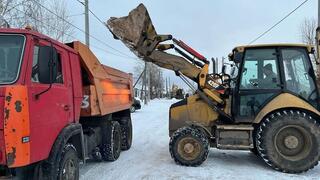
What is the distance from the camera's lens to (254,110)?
8.88 meters

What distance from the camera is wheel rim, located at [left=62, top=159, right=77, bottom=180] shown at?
5676 millimetres

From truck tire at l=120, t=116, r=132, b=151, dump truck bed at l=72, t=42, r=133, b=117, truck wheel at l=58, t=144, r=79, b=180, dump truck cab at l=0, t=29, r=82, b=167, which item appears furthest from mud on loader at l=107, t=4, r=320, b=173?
dump truck cab at l=0, t=29, r=82, b=167

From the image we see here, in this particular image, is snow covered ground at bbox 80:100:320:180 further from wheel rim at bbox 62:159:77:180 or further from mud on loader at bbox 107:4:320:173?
wheel rim at bbox 62:159:77:180

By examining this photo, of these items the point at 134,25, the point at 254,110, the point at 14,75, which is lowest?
the point at 254,110

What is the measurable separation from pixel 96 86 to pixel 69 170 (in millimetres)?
2132

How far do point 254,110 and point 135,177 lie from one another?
9.87ft

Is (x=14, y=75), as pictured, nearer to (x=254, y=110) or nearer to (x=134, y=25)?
(x=134, y=25)

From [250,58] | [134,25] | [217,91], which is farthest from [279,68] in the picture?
[134,25]

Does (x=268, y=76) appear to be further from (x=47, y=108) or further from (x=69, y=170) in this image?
(x=47, y=108)

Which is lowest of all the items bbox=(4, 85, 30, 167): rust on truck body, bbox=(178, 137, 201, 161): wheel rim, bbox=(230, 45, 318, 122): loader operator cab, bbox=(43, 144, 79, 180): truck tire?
bbox=(178, 137, 201, 161): wheel rim

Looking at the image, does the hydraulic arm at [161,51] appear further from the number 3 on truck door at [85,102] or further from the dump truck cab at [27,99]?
the dump truck cab at [27,99]

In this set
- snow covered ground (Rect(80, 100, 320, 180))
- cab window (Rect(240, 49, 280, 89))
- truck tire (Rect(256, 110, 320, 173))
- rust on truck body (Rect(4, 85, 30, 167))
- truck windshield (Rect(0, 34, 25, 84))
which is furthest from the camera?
cab window (Rect(240, 49, 280, 89))

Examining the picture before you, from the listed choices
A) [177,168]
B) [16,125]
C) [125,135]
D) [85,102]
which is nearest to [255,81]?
[177,168]

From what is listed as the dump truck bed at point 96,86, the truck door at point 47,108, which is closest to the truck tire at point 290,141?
the dump truck bed at point 96,86
